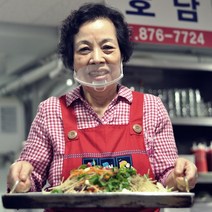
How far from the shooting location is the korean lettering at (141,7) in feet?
12.6

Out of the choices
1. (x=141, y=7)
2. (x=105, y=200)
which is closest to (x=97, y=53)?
(x=105, y=200)

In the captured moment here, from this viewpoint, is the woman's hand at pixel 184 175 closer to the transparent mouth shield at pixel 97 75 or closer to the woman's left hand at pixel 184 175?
the woman's left hand at pixel 184 175

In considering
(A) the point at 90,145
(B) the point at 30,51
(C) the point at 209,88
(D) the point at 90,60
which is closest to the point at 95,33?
(D) the point at 90,60

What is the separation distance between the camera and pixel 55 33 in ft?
16.6

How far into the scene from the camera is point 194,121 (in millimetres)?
4090

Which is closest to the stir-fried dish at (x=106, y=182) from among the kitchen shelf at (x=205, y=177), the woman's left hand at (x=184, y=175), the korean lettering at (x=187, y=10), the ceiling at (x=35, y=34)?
the woman's left hand at (x=184, y=175)

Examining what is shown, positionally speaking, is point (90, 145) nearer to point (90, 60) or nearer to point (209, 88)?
point (90, 60)

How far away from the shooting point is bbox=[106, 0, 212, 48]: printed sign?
3.85 meters

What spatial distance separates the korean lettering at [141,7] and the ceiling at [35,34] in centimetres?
22

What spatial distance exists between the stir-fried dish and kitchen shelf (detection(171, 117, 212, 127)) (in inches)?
101

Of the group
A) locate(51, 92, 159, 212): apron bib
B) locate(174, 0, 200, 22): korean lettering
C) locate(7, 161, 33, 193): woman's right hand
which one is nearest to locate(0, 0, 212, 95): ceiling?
locate(174, 0, 200, 22): korean lettering

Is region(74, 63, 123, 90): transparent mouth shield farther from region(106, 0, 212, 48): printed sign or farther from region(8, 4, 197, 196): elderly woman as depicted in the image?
region(106, 0, 212, 48): printed sign

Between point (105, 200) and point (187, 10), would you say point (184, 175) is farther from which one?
point (187, 10)

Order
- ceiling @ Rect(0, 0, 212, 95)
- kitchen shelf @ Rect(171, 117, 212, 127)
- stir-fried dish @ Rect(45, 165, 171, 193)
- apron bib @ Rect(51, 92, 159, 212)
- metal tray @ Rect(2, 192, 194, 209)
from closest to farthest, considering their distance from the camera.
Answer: metal tray @ Rect(2, 192, 194, 209) → stir-fried dish @ Rect(45, 165, 171, 193) → apron bib @ Rect(51, 92, 159, 212) → kitchen shelf @ Rect(171, 117, 212, 127) → ceiling @ Rect(0, 0, 212, 95)
